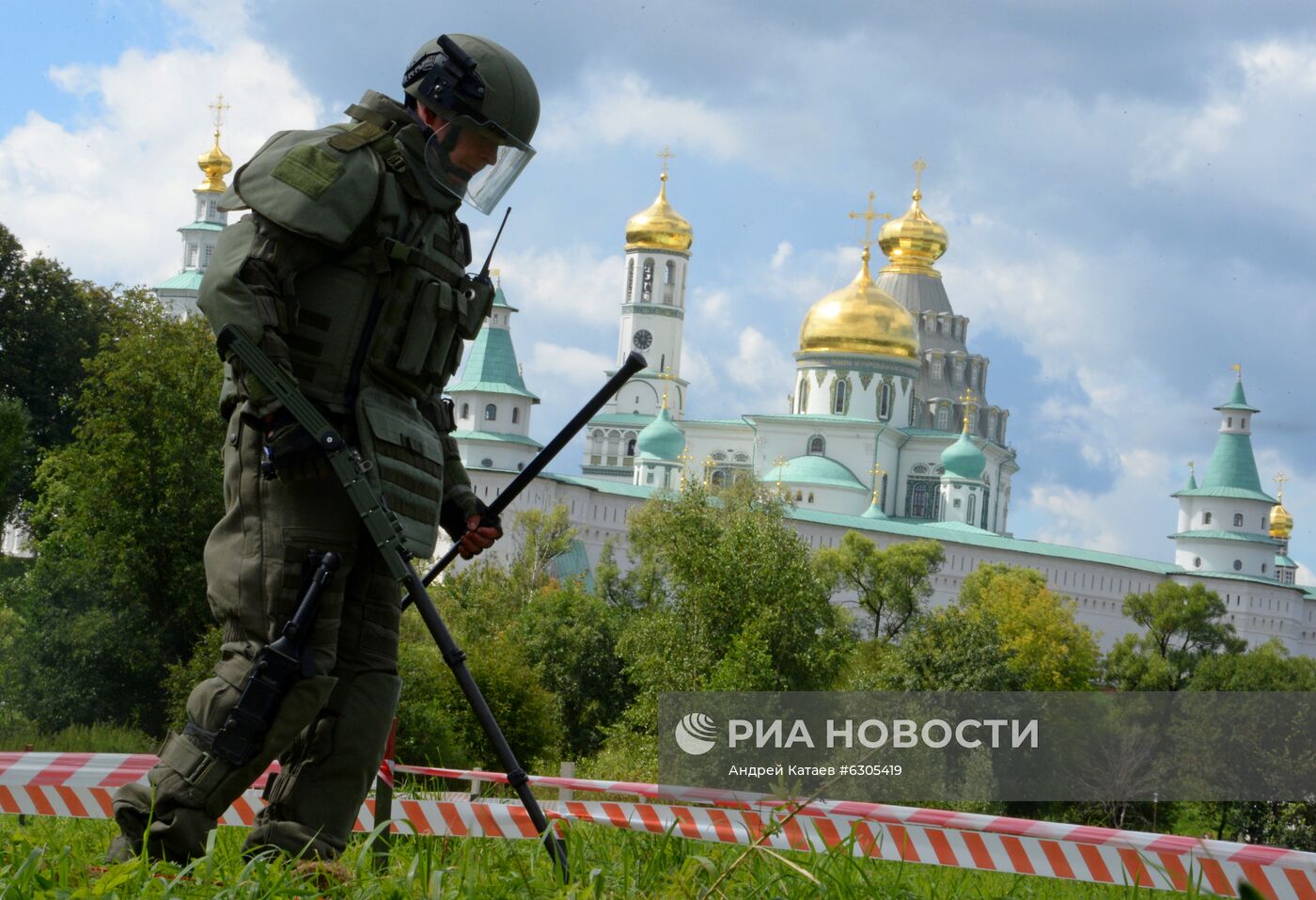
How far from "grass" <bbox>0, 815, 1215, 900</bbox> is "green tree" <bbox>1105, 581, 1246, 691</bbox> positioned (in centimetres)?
6237

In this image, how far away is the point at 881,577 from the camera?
71688 millimetres

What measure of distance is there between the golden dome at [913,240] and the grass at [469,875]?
114m

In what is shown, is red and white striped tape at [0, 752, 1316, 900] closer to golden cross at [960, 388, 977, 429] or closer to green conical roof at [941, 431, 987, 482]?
green conical roof at [941, 431, 987, 482]

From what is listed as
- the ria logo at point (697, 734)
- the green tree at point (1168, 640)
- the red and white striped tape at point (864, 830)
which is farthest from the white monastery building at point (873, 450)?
the red and white striped tape at point (864, 830)

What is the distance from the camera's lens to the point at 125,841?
4234 mm

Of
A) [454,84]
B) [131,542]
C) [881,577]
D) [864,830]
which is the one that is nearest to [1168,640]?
[881,577]

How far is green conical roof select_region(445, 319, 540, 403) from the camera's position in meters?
94.2

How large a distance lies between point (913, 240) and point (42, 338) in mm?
79908

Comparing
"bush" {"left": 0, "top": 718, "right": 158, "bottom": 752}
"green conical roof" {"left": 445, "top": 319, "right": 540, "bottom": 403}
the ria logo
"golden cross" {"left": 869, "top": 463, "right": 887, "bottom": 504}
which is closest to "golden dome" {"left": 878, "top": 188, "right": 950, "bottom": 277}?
"golden cross" {"left": 869, "top": 463, "right": 887, "bottom": 504}

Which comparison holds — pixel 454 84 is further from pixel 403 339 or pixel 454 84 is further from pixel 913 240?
pixel 913 240

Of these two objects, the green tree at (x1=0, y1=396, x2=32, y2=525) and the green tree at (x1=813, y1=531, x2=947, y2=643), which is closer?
the green tree at (x1=0, y1=396, x2=32, y2=525)

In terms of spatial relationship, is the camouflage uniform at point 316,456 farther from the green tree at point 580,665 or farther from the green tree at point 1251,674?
the green tree at point 1251,674

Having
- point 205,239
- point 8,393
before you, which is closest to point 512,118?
point 8,393

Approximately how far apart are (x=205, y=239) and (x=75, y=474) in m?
69.5
